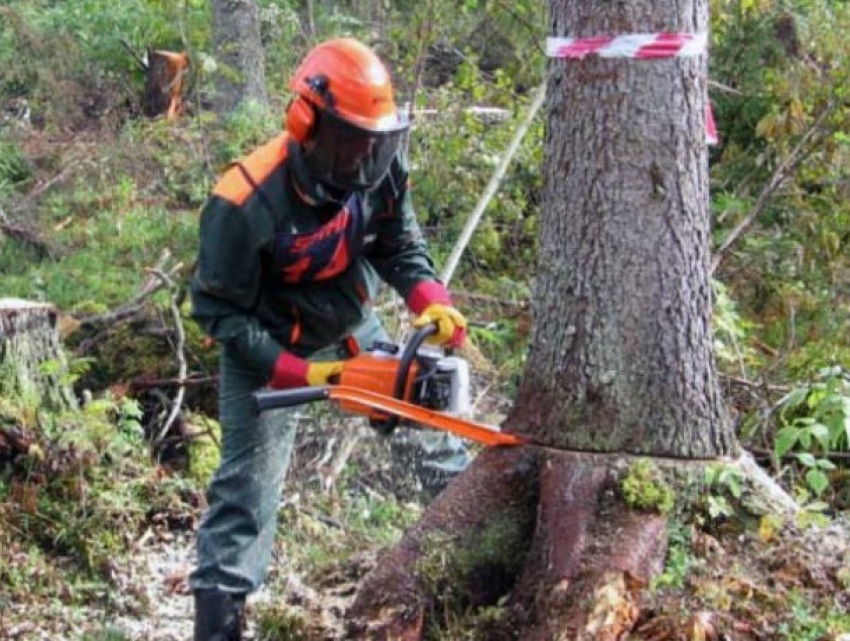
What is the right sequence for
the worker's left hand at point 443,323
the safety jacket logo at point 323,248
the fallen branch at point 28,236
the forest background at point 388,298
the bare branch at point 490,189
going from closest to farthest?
the safety jacket logo at point 323,248 < the worker's left hand at point 443,323 < the forest background at point 388,298 < the bare branch at point 490,189 < the fallen branch at point 28,236

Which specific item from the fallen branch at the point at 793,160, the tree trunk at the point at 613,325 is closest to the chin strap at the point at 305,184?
the tree trunk at the point at 613,325

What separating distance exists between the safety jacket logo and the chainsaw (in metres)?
0.33

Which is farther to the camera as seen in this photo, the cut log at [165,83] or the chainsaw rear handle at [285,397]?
the cut log at [165,83]

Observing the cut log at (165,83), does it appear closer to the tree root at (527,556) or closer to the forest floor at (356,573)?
the forest floor at (356,573)

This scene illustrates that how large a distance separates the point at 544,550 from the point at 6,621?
2.17 meters

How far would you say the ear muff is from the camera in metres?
3.65

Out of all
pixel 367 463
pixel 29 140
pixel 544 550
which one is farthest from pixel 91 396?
pixel 29 140

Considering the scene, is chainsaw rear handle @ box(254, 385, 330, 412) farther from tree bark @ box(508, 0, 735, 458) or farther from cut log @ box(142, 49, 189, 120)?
cut log @ box(142, 49, 189, 120)

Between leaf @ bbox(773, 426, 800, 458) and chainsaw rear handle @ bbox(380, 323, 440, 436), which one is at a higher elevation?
chainsaw rear handle @ bbox(380, 323, 440, 436)

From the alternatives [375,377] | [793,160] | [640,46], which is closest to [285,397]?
[375,377]

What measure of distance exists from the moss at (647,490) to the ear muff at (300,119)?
144 cm

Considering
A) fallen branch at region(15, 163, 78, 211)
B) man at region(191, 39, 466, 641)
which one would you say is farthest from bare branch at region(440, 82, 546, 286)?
fallen branch at region(15, 163, 78, 211)

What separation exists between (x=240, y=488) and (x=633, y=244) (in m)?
1.52

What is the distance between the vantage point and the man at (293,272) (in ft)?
12.0
